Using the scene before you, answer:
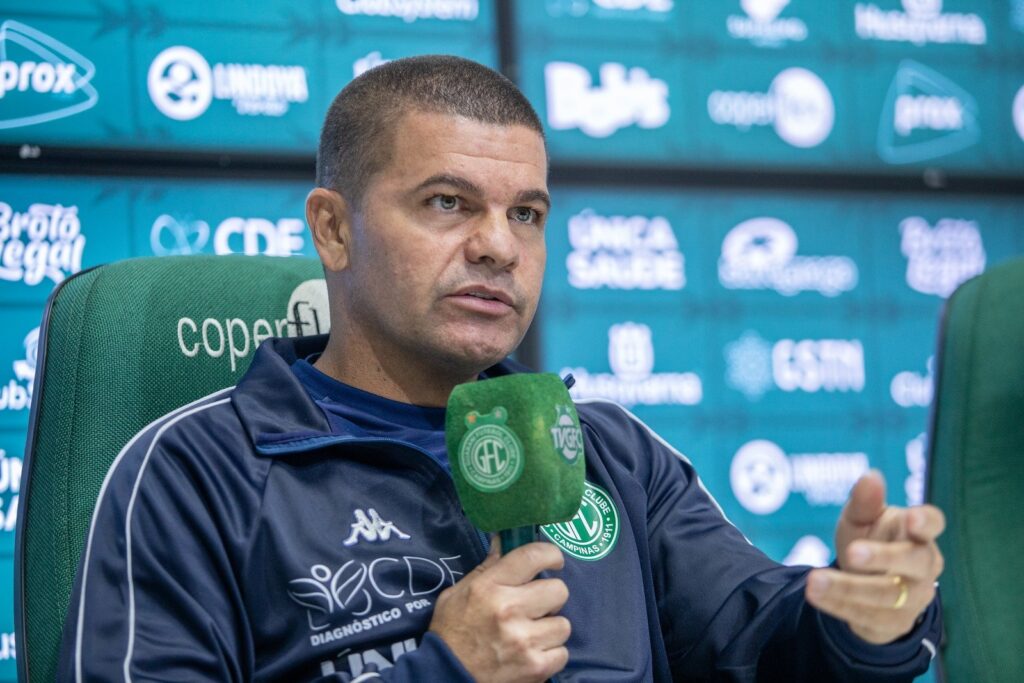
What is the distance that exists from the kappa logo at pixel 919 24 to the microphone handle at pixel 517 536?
199 centimetres

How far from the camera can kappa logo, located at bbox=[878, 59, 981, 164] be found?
277cm

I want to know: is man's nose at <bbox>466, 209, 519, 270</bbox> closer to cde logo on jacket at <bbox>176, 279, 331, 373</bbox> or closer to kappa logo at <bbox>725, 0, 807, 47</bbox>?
cde logo on jacket at <bbox>176, 279, 331, 373</bbox>

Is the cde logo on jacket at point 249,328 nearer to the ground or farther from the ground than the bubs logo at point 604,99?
nearer to the ground

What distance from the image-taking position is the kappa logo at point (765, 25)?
2.70 meters

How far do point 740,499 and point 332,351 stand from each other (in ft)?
4.34

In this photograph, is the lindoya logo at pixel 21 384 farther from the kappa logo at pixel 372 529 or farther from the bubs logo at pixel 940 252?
the bubs logo at pixel 940 252

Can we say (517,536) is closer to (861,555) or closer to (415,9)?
(861,555)

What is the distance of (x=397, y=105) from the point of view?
1.46 m

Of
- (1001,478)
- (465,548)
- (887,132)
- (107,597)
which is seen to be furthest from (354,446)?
(887,132)

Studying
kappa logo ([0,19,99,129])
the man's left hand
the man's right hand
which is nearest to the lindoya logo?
kappa logo ([0,19,99,129])

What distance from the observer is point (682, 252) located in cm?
262

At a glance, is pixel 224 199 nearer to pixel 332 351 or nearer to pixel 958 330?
pixel 332 351

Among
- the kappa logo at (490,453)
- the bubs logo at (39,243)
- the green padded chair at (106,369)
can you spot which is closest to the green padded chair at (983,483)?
the kappa logo at (490,453)

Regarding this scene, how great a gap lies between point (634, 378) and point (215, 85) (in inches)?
39.6
